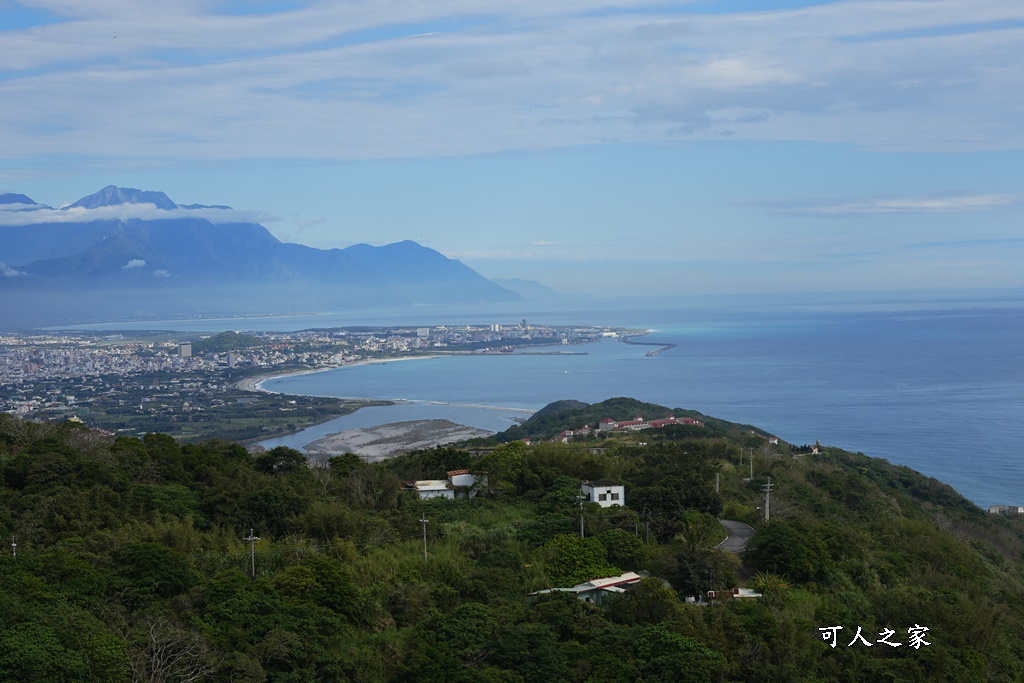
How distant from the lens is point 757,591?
11.5 meters

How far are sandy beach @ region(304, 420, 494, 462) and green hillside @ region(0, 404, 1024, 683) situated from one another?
1339 cm

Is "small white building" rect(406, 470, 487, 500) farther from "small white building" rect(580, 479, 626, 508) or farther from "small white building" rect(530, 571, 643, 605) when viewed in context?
"small white building" rect(530, 571, 643, 605)

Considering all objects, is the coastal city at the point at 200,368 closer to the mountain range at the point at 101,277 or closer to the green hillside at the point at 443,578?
the green hillside at the point at 443,578

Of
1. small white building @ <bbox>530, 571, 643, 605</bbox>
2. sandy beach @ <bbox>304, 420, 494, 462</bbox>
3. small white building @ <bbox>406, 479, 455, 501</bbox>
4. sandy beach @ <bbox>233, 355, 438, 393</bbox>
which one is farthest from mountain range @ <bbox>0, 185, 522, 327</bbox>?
small white building @ <bbox>530, 571, 643, 605</bbox>

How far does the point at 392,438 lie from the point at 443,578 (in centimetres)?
2205

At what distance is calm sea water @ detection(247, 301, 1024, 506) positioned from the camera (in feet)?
108

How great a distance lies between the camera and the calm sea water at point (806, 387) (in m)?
32.8

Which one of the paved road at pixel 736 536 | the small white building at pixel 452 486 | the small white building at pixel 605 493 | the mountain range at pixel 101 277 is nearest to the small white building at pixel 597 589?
the paved road at pixel 736 536

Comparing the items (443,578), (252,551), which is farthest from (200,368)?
(443,578)

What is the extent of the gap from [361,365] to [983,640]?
60.3 meters

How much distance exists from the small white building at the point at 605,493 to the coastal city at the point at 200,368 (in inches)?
778

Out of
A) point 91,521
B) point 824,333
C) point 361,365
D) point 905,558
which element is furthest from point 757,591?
point 824,333

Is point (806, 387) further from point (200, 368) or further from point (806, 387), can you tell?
point (200, 368)

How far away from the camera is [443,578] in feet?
37.9
